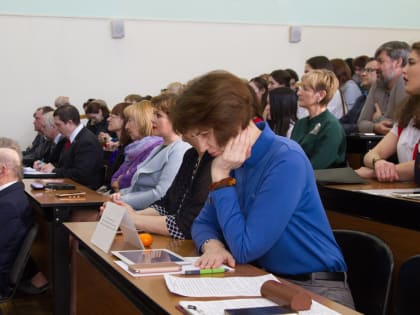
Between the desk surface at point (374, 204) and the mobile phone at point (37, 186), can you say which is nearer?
the desk surface at point (374, 204)

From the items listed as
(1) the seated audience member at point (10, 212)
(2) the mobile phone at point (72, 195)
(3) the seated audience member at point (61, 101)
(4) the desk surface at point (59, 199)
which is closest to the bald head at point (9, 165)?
(1) the seated audience member at point (10, 212)

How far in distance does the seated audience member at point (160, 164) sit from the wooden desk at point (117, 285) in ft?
3.84

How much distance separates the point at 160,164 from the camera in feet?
13.4

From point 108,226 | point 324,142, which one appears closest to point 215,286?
point 108,226

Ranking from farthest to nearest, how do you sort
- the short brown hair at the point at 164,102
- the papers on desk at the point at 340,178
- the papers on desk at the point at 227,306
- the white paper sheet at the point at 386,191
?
the short brown hair at the point at 164,102
the papers on desk at the point at 340,178
the white paper sheet at the point at 386,191
the papers on desk at the point at 227,306

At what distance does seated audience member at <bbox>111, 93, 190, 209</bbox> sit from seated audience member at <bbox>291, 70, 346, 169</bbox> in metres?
1.03

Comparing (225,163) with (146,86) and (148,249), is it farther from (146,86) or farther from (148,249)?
(146,86)

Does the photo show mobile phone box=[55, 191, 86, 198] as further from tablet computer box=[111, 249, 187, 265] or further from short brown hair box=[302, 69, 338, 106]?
tablet computer box=[111, 249, 187, 265]

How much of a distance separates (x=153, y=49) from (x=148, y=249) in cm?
787

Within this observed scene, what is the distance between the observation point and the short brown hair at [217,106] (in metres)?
2.08

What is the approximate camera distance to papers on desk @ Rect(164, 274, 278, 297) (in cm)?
176

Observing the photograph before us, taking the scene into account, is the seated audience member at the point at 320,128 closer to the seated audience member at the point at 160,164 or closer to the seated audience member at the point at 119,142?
the seated audience member at the point at 160,164

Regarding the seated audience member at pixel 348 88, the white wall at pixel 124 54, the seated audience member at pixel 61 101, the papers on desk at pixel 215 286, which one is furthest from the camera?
the white wall at pixel 124 54

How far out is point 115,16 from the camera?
966 cm
